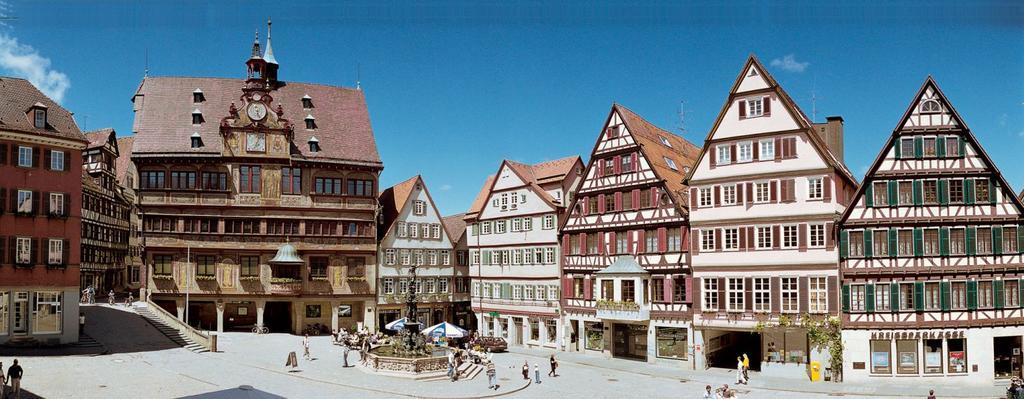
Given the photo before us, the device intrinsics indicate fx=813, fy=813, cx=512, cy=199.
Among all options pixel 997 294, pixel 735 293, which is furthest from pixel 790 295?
pixel 997 294

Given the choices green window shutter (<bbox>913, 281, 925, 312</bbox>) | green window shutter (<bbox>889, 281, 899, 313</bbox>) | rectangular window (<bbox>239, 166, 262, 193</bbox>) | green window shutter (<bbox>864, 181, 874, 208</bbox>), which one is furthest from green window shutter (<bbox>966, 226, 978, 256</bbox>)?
rectangular window (<bbox>239, 166, 262, 193</bbox>)

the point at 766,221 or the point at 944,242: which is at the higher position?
the point at 766,221

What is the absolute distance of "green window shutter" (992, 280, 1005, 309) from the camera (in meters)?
42.5

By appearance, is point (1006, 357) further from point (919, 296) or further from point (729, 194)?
point (729, 194)

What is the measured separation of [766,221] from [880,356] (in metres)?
9.27

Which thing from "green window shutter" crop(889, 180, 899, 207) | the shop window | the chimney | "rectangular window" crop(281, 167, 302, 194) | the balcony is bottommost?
the shop window

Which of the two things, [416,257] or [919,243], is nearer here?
[919,243]

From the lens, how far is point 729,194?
158 feet

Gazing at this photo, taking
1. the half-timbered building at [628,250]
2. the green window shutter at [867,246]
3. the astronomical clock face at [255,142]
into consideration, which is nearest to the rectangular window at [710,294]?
the half-timbered building at [628,250]

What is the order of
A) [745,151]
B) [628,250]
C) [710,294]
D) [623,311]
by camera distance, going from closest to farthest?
[745,151] < [710,294] < [623,311] < [628,250]

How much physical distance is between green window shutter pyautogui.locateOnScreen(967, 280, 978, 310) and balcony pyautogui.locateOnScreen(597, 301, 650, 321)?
17.8 metres

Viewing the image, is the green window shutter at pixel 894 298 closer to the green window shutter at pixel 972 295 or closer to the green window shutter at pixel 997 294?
the green window shutter at pixel 972 295

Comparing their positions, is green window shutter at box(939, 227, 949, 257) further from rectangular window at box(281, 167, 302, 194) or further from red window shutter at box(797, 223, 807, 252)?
rectangular window at box(281, 167, 302, 194)

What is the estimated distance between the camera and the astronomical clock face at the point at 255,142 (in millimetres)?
62531
